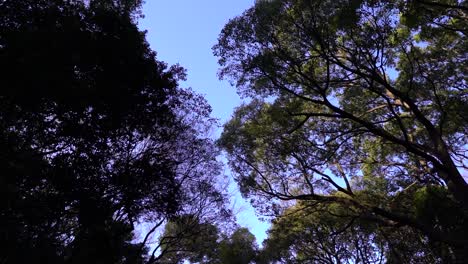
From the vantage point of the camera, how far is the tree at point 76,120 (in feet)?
20.5

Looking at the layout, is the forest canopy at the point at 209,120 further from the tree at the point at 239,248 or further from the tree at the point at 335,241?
the tree at the point at 239,248

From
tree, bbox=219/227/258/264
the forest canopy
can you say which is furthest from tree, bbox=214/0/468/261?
tree, bbox=219/227/258/264

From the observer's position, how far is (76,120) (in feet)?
23.0

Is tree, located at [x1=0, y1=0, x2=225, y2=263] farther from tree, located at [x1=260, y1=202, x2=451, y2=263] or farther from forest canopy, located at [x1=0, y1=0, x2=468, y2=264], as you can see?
tree, located at [x1=260, y1=202, x2=451, y2=263]

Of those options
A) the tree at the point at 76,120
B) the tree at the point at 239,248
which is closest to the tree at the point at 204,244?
the tree at the point at 239,248

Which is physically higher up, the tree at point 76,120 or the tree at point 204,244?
the tree at point 204,244

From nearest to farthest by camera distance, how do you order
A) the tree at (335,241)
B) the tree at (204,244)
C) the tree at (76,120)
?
the tree at (76,120)
the tree at (335,241)
the tree at (204,244)

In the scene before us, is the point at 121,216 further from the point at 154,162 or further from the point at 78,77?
the point at 78,77

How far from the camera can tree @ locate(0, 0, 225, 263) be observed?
624 centimetres

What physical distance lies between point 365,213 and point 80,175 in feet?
25.1

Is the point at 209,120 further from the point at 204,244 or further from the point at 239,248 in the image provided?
the point at 239,248

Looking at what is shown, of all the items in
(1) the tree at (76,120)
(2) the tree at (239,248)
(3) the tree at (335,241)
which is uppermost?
(2) the tree at (239,248)

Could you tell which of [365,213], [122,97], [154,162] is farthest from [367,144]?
[122,97]

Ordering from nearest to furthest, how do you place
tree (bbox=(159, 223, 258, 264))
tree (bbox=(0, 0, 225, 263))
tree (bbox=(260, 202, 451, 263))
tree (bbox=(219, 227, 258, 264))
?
tree (bbox=(0, 0, 225, 263))
tree (bbox=(260, 202, 451, 263))
tree (bbox=(159, 223, 258, 264))
tree (bbox=(219, 227, 258, 264))
